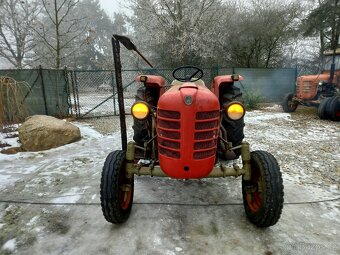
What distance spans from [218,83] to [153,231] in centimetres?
194

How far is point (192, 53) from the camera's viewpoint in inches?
594

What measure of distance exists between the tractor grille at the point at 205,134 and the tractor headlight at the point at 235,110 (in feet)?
1.01

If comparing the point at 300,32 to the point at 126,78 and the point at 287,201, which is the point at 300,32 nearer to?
the point at 126,78

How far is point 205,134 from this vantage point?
2221 millimetres

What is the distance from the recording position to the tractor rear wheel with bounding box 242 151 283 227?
7.50 feet

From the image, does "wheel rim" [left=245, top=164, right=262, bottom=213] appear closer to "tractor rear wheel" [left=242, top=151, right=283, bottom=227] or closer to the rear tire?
"tractor rear wheel" [left=242, top=151, right=283, bottom=227]

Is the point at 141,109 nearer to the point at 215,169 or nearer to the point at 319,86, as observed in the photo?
the point at 215,169

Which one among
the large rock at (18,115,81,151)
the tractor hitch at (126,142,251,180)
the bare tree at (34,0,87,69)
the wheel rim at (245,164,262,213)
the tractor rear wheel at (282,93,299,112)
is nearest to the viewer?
the tractor hitch at (126,142,251,180)

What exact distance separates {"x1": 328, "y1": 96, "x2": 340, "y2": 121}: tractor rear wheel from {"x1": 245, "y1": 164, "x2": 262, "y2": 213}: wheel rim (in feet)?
19.3

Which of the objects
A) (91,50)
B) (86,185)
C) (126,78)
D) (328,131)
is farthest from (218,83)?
(91,50)

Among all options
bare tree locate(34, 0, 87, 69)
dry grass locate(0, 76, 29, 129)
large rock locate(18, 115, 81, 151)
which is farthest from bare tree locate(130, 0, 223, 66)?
large rock locate(18, 115, 81, 151)

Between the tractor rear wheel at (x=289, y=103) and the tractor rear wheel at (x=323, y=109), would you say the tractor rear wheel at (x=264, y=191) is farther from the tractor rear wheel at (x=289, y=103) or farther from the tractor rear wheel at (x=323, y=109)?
the tractor rear wheel at (x=289, y=103)

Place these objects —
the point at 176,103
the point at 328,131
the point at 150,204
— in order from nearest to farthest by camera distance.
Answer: the point at 176,103 < the point at 150,204 < the point at 328,131

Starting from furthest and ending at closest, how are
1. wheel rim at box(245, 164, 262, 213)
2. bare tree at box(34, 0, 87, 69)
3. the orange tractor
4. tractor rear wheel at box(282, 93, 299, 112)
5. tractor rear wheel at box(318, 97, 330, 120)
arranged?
bare tree at box(34, 0, 87, 69) → tractor rear wheel at box(282, 93, 299, 112) → the orange tractor → tractor rear wheel at box(318, 97, 330, 120) → wheel rim at box(245, 164, 262, 213)
